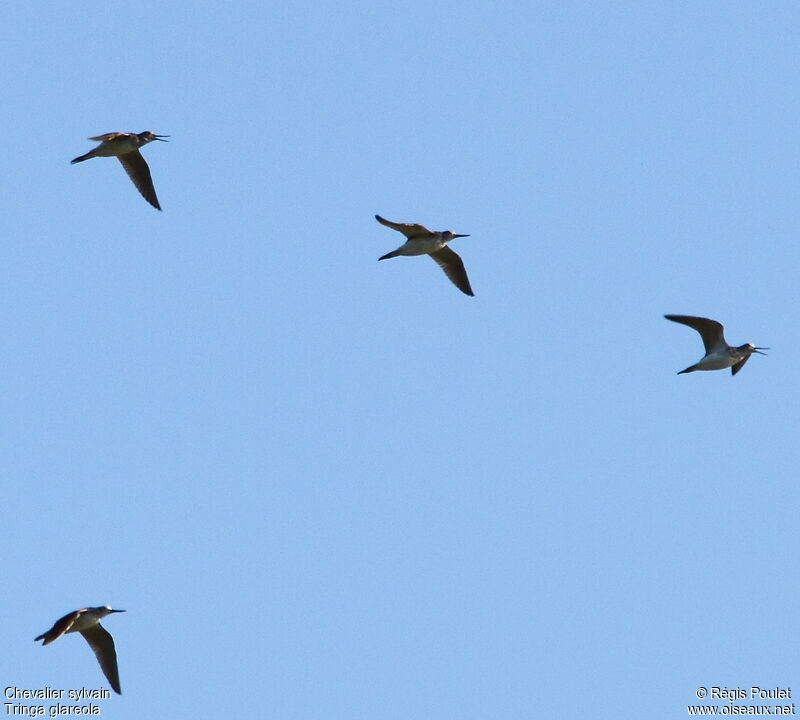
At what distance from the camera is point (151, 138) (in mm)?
27906

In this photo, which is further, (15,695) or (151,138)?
(151,138)

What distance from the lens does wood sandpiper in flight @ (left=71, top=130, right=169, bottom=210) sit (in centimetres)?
A: 2753

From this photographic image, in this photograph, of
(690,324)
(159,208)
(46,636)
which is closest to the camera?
(46,636)

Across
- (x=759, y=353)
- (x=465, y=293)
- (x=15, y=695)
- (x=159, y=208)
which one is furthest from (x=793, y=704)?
(x=159, y=208)

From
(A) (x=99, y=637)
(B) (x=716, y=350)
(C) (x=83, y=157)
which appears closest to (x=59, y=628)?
(A) (x=99, y=637)

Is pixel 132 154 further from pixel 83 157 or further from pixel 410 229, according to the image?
pixel 410 229

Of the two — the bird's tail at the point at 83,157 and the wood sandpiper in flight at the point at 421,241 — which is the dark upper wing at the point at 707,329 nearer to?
the wood sandpiper in flight at the point at 421,241

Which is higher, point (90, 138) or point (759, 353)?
point (90, 138)

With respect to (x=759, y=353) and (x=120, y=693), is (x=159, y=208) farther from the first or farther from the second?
(x=759, y=353)

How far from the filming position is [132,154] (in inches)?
1131

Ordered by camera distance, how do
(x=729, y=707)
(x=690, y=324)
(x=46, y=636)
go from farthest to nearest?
1. (x=690, y=324)
2. (x=729, y=707)
3. (x=46, y=636)

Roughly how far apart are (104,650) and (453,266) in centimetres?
890

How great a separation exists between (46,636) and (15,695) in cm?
179

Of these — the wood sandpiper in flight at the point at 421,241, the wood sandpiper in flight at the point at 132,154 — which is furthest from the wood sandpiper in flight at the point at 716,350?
the wood sandpiper in flight at the point at 132,154
